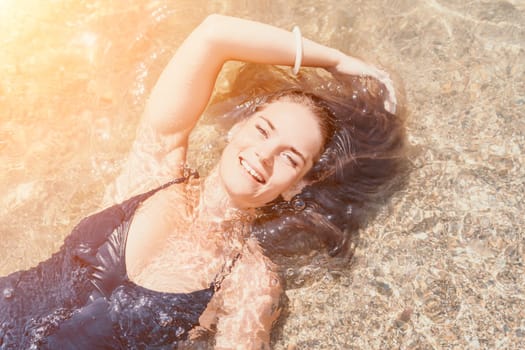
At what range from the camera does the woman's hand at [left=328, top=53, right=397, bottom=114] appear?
3.35 metres

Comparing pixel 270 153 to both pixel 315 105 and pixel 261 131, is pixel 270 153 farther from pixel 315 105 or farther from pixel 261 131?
pixel 315 105

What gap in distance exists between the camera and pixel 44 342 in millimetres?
2566

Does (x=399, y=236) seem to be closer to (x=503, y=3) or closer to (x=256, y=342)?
(x=256, y=342)

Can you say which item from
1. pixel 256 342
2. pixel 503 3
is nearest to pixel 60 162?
pixel 256 342

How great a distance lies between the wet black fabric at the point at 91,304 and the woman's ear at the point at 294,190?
0.72 metres

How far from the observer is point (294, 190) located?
3.21 metres

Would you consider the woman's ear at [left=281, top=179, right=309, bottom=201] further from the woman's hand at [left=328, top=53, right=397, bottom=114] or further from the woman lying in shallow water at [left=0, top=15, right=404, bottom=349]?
the woman's hand at [left=328, top=53, right=397, bottom=114]

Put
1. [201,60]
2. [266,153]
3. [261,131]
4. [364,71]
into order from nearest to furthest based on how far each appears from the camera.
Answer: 1. [266,153]
2. [261,131]
3. [201,60]
4. [364,71]

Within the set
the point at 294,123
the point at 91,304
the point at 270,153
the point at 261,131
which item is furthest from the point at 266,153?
the point at 91,304

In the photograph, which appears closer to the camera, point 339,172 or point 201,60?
point 201,60

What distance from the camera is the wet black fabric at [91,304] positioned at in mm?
Result: 2598

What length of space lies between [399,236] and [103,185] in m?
1.93

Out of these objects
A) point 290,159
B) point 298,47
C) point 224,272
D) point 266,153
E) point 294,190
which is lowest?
point 224,272

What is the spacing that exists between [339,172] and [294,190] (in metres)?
0.30
